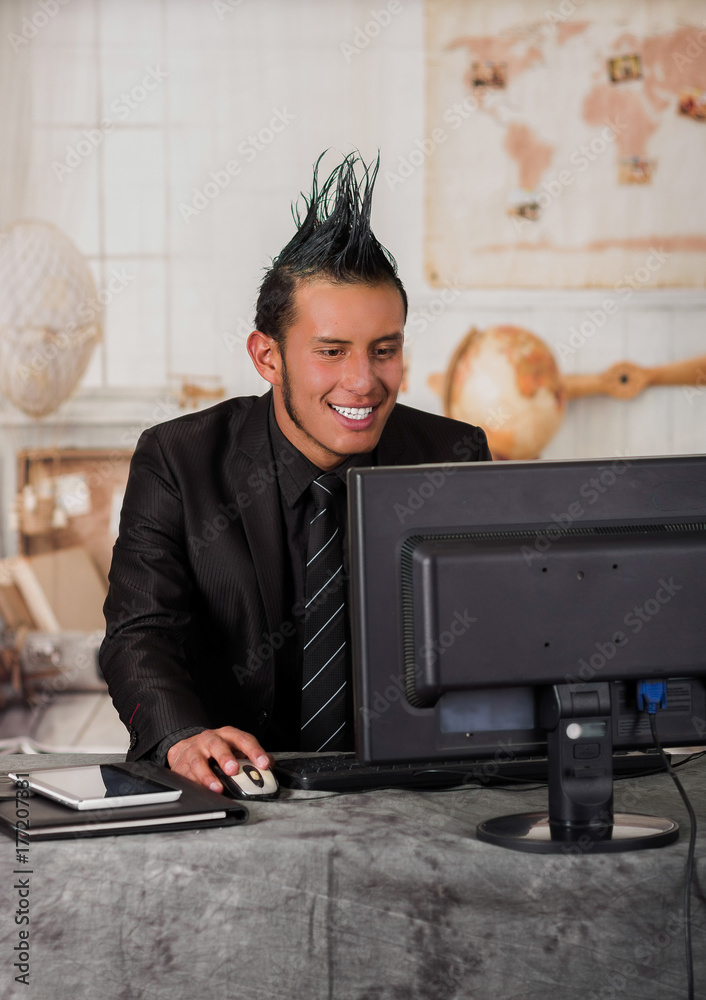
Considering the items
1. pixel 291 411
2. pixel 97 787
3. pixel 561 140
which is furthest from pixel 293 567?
pixel 561 140

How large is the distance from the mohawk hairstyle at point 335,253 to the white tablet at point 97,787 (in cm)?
79

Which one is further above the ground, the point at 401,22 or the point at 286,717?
the point at 401,22

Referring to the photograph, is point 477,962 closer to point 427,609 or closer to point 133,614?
point 427,609

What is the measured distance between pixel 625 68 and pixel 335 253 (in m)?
2.12

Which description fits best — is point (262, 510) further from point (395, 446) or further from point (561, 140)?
point (561, 140)

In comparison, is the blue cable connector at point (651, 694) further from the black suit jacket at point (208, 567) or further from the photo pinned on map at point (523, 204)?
the photo pinned on map at point (523, 204)

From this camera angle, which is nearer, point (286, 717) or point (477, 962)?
point (477, 962)

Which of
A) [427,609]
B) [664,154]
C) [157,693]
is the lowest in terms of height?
[157,693]

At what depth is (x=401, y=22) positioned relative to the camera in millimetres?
3346

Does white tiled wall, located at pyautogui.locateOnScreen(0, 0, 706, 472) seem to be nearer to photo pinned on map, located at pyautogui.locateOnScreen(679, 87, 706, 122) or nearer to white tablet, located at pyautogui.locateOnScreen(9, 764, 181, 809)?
photo pinned on map, located at pyautogui.locateOnScreen(679, 87, 706, 122)

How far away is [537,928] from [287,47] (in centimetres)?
296

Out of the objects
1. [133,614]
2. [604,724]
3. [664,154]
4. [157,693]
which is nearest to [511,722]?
[604,724]

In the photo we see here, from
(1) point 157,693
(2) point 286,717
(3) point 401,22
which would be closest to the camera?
(1) point 157,693

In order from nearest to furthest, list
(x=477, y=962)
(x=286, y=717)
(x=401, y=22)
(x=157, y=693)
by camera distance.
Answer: (x=477, y=962) → (x=157, y=693) → (x=286, y=717) → (x=401, y=22)
